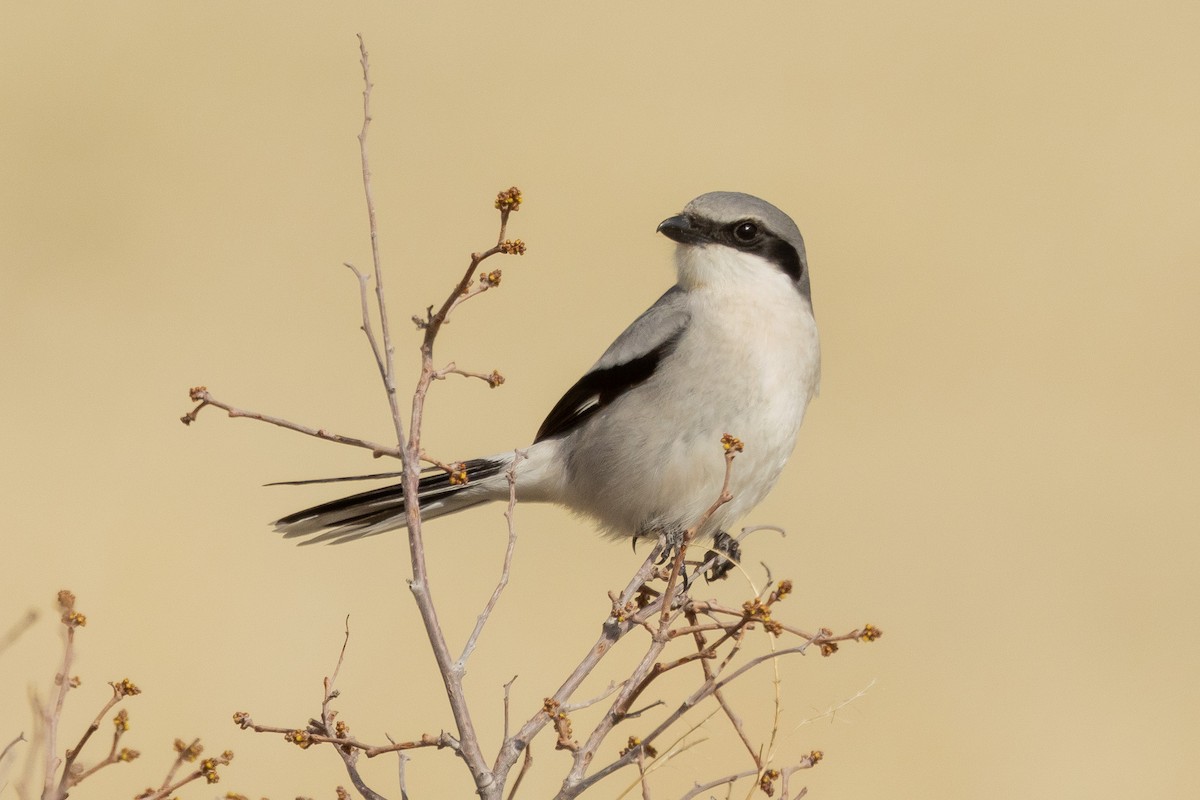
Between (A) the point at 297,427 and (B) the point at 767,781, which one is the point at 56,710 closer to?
(A) the point at 297,427

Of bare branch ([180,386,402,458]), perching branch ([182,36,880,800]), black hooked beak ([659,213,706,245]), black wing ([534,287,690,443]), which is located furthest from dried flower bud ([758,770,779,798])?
black hooked beak ([659,213,706,245])

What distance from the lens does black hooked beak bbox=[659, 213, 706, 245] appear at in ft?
13.3

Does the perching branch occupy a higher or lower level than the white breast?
lower

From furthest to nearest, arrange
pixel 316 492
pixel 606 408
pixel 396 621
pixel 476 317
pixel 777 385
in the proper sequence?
pixel 476 317 < pixel 316 492 < pixel 396 621 < pixel 606 408 < pixel 777 385

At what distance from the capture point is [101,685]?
6648mm

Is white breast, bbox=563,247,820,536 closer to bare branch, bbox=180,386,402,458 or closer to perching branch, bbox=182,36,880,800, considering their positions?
perching branch, bbox=182,36,880,800

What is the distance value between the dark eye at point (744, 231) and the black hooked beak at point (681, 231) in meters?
0.10

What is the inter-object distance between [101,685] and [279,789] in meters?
1.22

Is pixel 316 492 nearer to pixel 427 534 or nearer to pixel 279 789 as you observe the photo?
pixel 427 534

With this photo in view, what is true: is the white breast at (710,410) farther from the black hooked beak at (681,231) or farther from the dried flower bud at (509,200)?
the dried flower bud at (509,200)

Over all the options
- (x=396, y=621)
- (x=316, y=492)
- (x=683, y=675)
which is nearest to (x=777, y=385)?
(x=683, y=675)

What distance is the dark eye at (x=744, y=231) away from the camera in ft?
13.4

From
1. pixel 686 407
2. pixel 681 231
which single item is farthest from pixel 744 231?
pixel 686 407

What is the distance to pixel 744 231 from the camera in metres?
4.09
